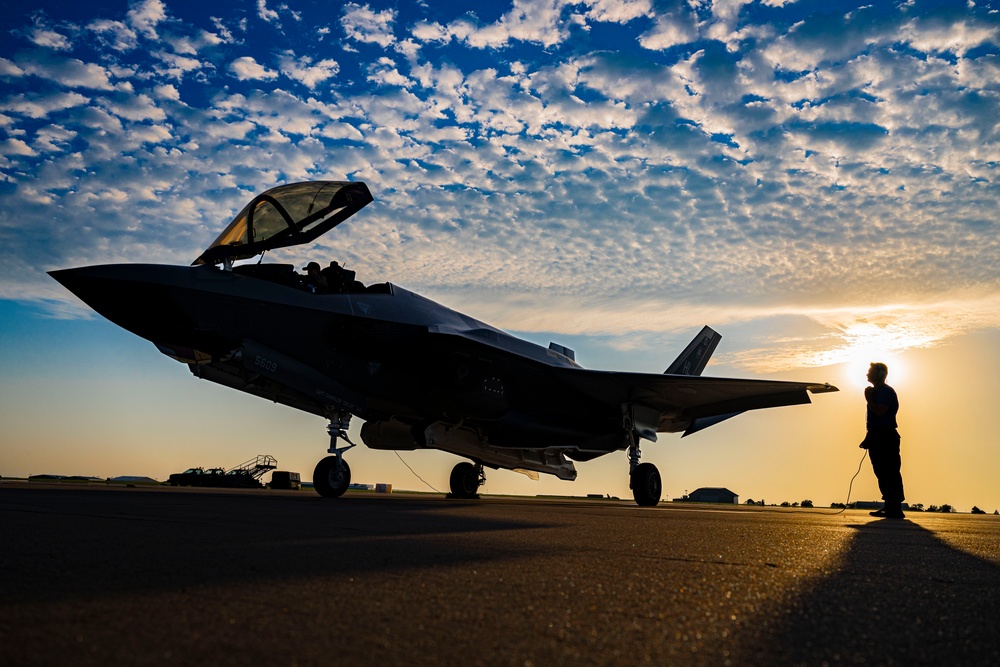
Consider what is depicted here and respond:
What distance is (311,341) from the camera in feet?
34.3

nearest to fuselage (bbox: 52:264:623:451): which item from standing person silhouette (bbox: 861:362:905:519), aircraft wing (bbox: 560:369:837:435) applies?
aircraft wing (bbox: 560:369:837:435)

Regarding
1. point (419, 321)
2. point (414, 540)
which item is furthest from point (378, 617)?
point (419, 321)

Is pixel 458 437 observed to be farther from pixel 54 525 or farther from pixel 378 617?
pixel 378 617

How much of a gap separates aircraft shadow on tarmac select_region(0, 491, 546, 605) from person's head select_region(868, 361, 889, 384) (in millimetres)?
6222

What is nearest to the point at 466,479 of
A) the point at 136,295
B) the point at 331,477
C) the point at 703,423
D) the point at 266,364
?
the point at 331,477

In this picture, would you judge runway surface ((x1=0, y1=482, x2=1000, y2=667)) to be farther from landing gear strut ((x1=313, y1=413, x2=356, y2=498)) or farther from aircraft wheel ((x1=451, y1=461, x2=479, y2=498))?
aircraft wheel ((x1=451, y1=461, x2=479, y2=498))

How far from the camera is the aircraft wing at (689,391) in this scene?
12391mm

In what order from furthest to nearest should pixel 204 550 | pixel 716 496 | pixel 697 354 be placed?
pixel 716 496 < pixel 697 354 < pixel 204 550

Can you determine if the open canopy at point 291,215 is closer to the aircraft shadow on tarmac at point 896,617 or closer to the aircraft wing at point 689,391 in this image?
the aircraft wing at point 689,391

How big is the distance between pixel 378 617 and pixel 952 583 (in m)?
2.27

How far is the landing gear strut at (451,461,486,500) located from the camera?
15.4 metres

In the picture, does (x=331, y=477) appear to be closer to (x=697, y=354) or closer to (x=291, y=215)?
(x=291, y=215)

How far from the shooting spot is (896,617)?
1954 mm

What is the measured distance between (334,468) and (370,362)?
5.75 feet
